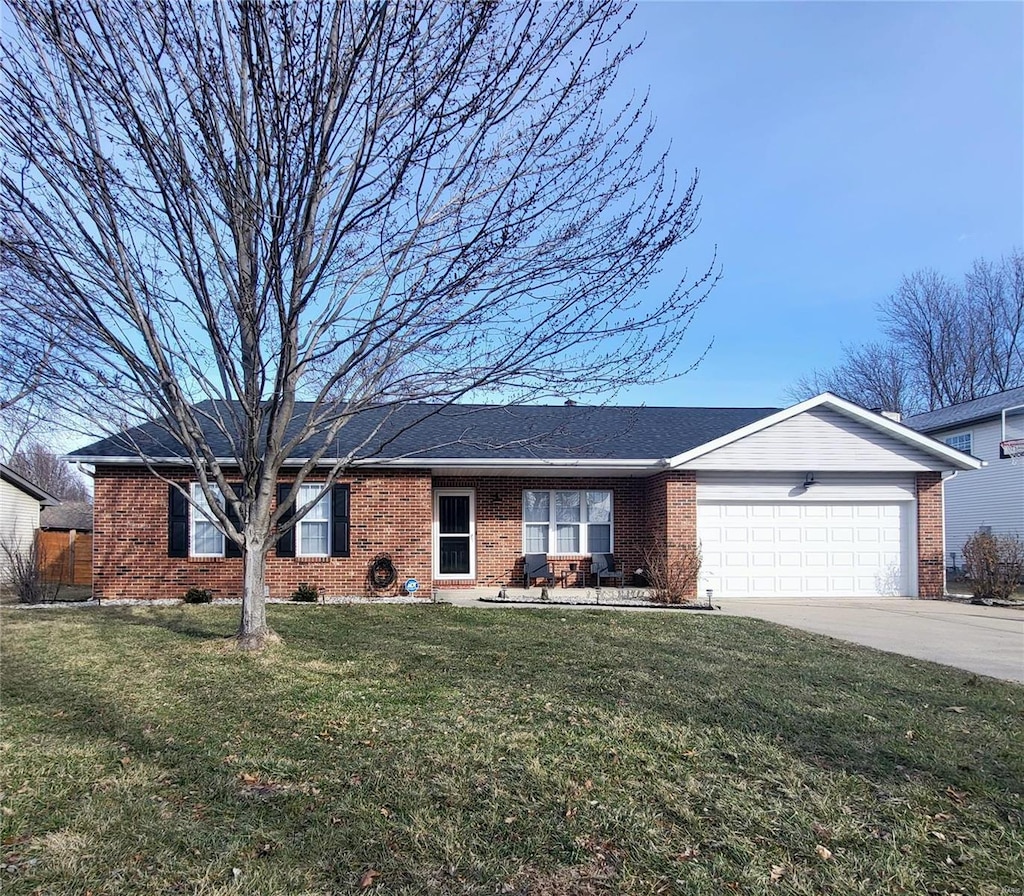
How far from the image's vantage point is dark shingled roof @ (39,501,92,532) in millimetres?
31641

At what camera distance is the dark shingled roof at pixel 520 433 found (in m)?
12.4

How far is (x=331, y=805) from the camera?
3.57m

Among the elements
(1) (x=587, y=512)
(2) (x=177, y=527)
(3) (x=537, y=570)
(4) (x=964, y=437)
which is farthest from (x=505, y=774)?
(4) (x=964, y=437)

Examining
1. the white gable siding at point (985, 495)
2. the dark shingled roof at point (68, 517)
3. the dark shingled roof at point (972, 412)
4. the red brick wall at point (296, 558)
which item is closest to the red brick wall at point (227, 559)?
the red brick wall at point (296, 558)

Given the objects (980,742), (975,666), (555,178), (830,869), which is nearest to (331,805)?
(830,869)

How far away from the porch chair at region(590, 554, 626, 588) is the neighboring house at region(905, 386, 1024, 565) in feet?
35.8

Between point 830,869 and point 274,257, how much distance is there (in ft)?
18.8

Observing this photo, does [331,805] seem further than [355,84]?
No

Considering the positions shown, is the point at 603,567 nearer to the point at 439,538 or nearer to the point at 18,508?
the point at 439,538

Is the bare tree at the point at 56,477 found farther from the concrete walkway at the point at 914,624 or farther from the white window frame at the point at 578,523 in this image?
the concrete walkway at the point at 914,624

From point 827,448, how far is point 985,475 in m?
10.2

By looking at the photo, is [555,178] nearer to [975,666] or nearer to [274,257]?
[274,257]

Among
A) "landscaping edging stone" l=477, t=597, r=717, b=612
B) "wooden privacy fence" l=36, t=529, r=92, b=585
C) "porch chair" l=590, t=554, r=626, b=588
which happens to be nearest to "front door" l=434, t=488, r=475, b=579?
"landscaping edging stone" l=477, t=597, r=717, b=612

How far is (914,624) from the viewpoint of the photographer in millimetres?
10148
